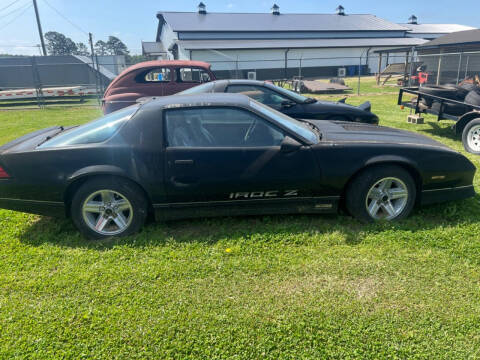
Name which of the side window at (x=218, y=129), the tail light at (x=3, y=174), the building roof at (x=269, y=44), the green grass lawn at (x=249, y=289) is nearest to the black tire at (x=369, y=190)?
the green grass lawn at (x=249, y=289)

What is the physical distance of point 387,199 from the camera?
3588mm

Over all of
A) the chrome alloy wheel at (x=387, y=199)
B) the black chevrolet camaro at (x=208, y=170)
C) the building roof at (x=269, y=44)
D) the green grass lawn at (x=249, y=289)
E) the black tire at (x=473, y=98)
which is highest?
the building roof at (x=269, y=44)

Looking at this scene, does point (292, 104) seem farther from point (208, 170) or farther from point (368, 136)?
point (208, 170)

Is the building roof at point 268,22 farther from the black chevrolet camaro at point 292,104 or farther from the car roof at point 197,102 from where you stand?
the car roof at point 197,102

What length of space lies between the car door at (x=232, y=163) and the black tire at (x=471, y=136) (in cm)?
455

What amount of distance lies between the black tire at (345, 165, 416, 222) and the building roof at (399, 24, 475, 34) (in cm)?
5304

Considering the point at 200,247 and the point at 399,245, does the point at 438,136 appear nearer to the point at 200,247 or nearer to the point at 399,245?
the point at 399,245

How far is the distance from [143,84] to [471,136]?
763 centimetres

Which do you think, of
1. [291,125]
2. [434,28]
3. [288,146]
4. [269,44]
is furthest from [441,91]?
[434,28]

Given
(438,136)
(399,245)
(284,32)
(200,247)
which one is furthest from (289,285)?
(284,32)

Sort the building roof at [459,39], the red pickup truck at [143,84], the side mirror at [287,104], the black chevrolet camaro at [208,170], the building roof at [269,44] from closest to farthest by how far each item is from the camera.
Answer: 1. the black chevrolet camaro at [208,170]
2. the side mirror at [287,104]
3. the red pickup truck at [143,84]
4. the building roof at [459,39]
5. the building roof at [269,44]

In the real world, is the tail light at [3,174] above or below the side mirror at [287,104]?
below

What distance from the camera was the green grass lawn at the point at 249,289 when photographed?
219 cm

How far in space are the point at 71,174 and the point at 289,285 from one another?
2313mm
